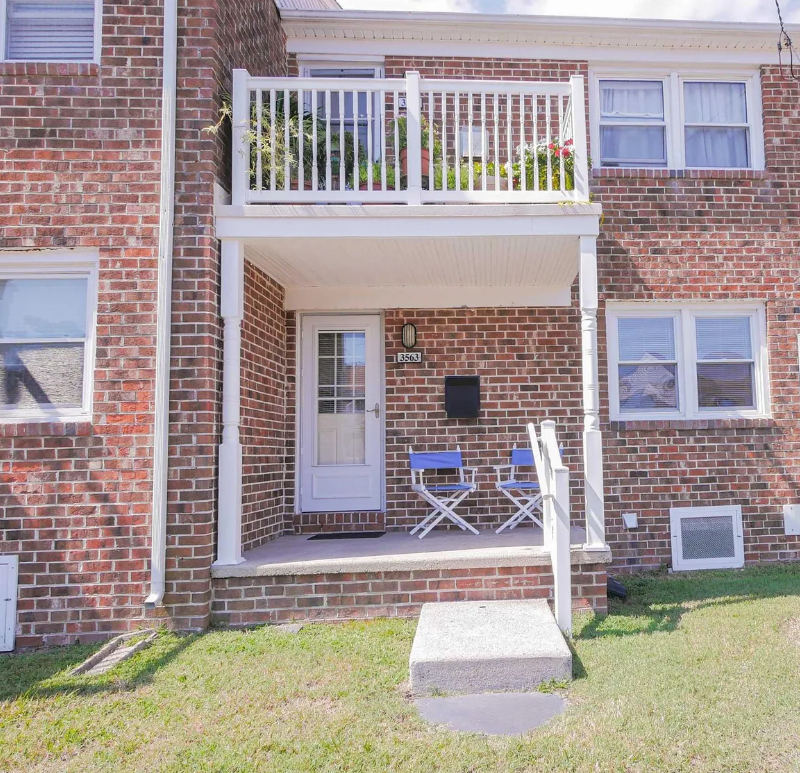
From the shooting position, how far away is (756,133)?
751 centimetres

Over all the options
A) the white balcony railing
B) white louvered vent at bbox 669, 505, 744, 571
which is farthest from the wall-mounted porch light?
white louvered vent at bbox 669, 505, 744, 571

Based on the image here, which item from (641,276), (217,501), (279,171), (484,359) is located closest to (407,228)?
(279,171)

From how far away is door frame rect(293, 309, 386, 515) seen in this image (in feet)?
23.0

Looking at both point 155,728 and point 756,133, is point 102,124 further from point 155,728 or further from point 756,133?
point 756,133

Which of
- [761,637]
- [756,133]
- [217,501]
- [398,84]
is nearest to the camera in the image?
[761,637]

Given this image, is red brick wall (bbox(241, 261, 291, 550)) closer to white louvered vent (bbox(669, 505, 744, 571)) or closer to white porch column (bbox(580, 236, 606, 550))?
white porch column (bbox(580, 236, 606, 550))

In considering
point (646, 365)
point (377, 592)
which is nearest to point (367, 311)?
point (646, 365)

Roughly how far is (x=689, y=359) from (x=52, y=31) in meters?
6.62

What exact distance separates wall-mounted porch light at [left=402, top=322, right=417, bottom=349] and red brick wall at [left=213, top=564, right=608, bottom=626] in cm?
265

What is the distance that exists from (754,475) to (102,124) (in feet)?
22.5

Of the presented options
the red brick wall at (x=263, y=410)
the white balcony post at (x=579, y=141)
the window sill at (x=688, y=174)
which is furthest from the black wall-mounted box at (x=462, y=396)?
the window sill at (x=688, y=174)

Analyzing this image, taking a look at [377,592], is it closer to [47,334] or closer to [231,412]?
[231,412]

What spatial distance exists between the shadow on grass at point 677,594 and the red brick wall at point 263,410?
2963 millimetres

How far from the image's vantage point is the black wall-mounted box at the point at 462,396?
6973 millimetres
